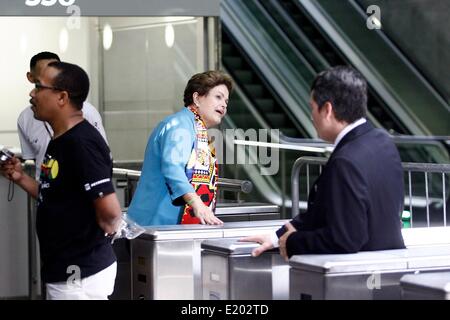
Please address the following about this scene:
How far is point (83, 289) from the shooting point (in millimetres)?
3619

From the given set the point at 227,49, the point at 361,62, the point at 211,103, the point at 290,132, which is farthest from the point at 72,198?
the point at 227,49

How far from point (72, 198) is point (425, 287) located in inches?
48.9

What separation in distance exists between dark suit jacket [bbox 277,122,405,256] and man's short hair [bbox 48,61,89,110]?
0.89 meters

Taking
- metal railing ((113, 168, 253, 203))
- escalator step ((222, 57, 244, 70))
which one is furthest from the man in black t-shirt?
escalator step ((222, 57, 244, 70))

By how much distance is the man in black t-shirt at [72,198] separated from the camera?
11.7ft

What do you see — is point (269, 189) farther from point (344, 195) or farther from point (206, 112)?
point (344, 195)

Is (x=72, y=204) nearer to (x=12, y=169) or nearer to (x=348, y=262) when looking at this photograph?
(x=12, y=169)

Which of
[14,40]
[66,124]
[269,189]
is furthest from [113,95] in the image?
[66,124]

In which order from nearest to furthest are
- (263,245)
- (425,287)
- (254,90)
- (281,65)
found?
(425,287) → (263,245) → (281,65) → (254,90)

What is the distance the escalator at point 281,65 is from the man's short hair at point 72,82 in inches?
270

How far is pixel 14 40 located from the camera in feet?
25.8

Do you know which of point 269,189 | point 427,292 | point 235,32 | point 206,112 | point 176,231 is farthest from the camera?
point 235,32

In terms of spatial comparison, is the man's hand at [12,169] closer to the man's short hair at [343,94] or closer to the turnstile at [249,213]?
the man's short hair at [343,94]

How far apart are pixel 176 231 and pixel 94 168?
3.33 feet
